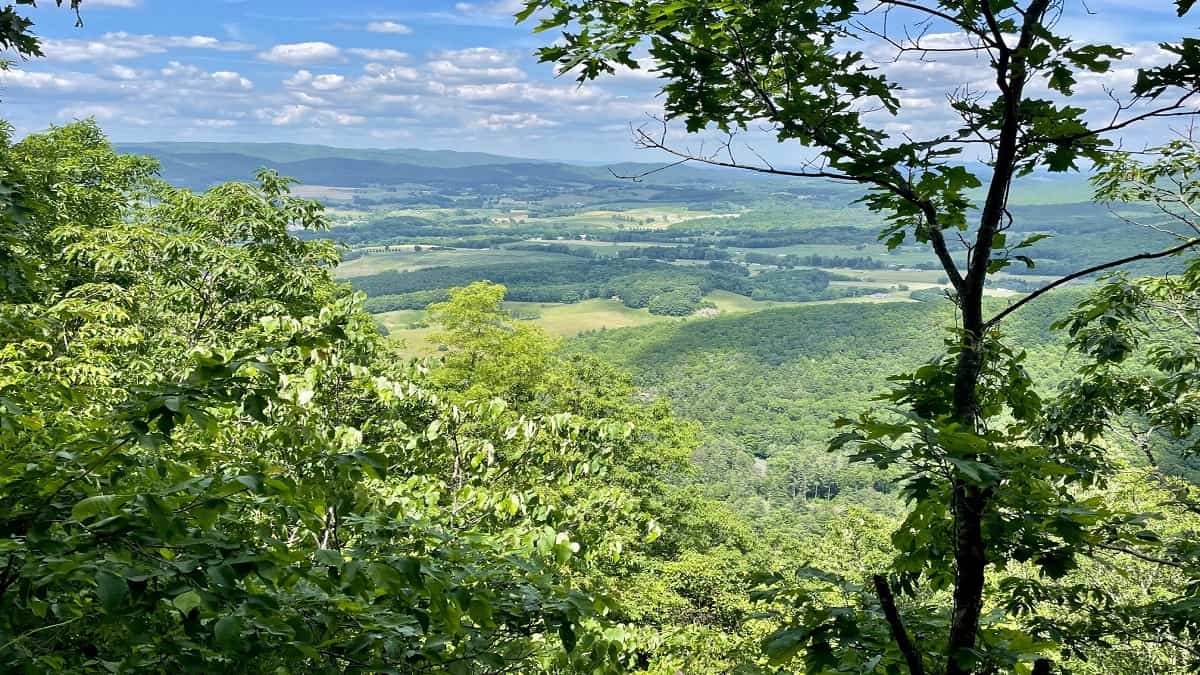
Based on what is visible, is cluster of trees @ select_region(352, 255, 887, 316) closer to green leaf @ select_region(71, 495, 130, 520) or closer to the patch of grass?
the patch of grass

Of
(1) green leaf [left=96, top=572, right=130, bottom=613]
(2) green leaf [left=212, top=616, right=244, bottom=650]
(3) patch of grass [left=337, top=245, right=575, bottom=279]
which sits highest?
(1) green leaf [left=96, top=572, right=130, bottom=613]

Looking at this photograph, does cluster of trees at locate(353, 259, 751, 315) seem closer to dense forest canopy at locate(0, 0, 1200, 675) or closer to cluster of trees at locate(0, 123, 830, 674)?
cluster of trees at locate(0, 123, 830, 674)

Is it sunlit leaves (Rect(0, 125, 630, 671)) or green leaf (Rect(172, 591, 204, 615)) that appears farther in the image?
sunlit leaves (Rect(0, 125, 630, 671))

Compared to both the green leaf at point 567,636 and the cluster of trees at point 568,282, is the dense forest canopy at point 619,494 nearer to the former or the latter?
the green leaf at point 567,636

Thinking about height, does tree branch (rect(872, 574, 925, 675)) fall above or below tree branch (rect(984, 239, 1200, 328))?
below

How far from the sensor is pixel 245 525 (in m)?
3.41

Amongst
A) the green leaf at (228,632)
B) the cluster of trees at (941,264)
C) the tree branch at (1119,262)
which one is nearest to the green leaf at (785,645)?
the cluster of trees at (941,264)

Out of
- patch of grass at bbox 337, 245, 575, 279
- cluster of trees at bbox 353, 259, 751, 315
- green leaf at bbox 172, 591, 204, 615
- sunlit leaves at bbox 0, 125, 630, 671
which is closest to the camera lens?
green leaf at bbox 172, 591, 204, 615

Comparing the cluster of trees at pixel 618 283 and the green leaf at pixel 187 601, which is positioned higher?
the green leaf at pixel 187 601

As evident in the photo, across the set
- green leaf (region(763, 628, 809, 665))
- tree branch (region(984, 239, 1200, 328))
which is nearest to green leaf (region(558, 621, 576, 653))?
green leaf (region(763, 628, 809, 665))

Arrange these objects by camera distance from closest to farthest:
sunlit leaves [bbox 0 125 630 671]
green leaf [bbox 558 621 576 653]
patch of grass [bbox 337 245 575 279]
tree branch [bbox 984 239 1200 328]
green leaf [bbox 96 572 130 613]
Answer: green leaf [bbox 96 572 130 613] → sunlit leaves [bbox 0 125 630 671] → tree branch [bbox 984 239 1200 328] → green leaf [bbox 558 621 576 653] → patch of grass [bbox 337 245 575 279]

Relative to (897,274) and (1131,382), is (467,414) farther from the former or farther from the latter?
(897,274)

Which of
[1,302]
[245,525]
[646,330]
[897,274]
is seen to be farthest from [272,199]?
[897,274]

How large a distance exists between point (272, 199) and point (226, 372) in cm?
1289
